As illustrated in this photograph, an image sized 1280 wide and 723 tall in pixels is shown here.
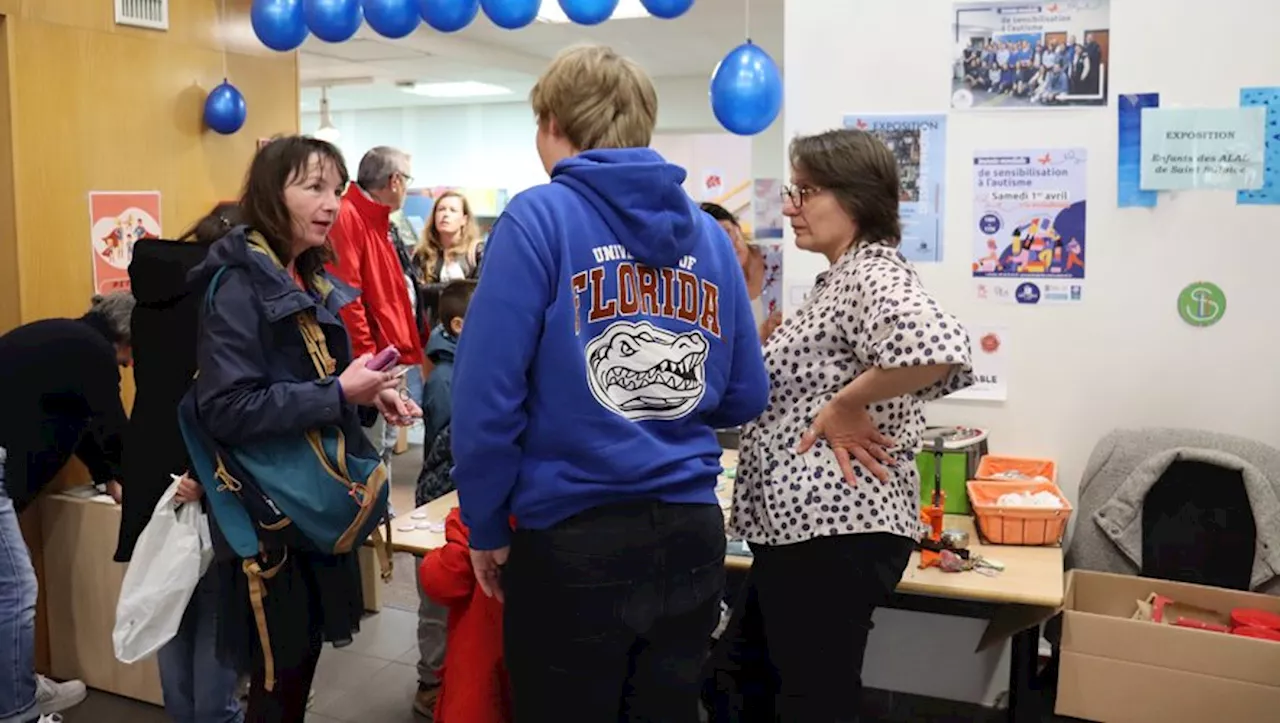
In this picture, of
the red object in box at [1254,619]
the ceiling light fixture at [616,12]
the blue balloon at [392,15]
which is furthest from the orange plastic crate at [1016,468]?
the ceiling light fixture at [616,12]

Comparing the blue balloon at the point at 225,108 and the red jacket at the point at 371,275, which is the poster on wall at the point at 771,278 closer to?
the red jacket at the point at 371,275

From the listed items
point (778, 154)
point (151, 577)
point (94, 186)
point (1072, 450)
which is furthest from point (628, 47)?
point (151, 577)

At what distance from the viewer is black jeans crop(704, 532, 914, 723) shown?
6.24 feet

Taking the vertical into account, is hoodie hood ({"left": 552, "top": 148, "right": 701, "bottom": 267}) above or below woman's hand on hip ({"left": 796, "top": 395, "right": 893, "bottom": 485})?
above

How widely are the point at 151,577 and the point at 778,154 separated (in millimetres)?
7607

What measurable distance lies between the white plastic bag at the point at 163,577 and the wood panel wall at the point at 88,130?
1294 mm

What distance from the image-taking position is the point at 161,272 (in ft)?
7.11

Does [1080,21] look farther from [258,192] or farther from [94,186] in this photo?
[94,186]

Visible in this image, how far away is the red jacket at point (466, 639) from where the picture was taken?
2.01 meters

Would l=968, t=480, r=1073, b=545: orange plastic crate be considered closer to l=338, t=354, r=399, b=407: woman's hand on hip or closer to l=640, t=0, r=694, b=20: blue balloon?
l=338, t=354, r=399, b=407: woman's hand on hip

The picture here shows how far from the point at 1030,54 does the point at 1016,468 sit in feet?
3.51

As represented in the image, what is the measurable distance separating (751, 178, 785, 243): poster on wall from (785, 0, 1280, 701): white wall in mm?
1274

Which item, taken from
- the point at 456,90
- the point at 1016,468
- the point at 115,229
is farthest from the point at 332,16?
the point at 456,90

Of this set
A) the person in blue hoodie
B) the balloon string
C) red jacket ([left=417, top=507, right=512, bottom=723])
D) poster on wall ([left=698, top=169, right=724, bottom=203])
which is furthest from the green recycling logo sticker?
poster on wall ([left=698, top=169, right=724, bottom=203])
